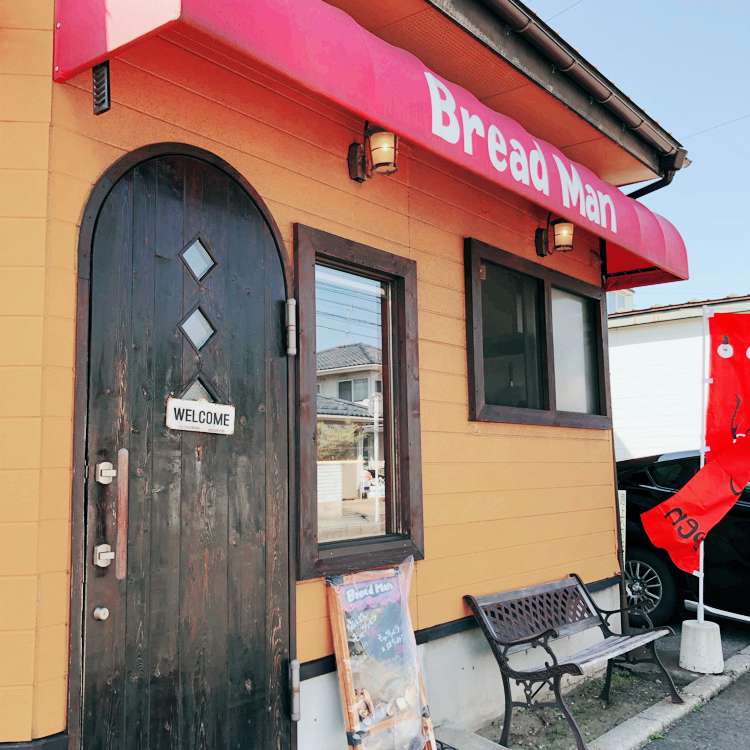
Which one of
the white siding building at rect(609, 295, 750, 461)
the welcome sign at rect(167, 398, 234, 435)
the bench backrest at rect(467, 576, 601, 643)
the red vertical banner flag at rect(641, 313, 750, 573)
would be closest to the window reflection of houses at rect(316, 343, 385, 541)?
the welcome sign at rect(167, 398, 234, 435)

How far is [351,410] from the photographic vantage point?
4.11 m

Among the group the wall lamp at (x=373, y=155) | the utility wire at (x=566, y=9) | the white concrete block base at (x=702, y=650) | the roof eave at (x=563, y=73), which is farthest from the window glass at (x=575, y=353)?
the utility wire at (x=566, y=9)

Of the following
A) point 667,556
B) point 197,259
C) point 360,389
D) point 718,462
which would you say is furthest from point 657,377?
point 197,259

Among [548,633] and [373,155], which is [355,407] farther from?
[548,633]

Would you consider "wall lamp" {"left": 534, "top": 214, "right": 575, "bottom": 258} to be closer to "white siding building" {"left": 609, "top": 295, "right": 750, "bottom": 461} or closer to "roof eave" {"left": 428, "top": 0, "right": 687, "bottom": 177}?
"roof eave" {"left": 428, "top": 0, "right": 687, "bottom": 177}

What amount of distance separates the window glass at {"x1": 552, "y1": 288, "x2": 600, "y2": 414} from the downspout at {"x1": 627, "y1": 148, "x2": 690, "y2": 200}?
97 cm

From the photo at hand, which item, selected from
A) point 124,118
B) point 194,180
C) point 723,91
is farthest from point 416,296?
point 723,91

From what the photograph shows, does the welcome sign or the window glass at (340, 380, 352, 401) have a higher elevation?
the window glass at (340, 380, 352, 401)

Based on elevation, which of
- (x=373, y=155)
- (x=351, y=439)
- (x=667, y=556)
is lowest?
(x=667, y=556)

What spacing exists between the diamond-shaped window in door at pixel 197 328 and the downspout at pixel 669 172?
158 inches

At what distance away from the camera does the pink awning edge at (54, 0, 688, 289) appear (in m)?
2.55

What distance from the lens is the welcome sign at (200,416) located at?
306cm

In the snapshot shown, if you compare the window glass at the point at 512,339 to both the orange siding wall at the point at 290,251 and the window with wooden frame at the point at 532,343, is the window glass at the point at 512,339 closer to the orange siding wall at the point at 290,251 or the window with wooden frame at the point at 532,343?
the window with wooden frame at the point at 532,343

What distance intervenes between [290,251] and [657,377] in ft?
33.4
